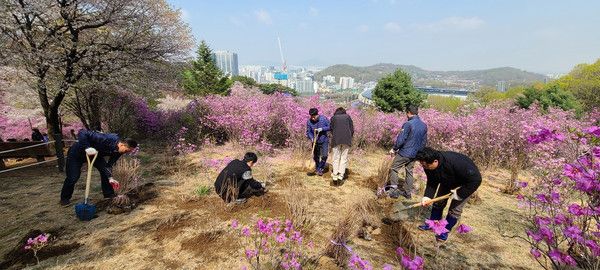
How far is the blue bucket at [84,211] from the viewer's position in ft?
14.1

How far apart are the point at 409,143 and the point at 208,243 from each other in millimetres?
3582

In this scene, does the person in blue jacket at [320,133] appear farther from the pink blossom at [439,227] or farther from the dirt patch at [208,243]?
the pink blossom at [439,227]

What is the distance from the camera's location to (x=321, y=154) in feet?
21.5

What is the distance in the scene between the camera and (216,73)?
39219 mm

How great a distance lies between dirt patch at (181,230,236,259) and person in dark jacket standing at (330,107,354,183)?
2.77 m

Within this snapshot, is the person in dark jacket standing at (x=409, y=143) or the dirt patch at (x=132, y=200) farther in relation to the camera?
the person in dark jacket standing at (x=409, y=143)

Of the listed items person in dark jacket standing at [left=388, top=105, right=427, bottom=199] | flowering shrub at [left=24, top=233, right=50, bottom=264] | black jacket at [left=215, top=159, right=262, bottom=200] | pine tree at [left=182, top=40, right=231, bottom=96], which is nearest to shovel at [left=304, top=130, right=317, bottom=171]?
person in dark jacket standing at [left=388, top=105, right=427, bottom=199]

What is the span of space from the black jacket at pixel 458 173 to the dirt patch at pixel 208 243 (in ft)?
8.88

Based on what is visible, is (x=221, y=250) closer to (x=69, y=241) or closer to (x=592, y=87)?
(x=69, y=241)

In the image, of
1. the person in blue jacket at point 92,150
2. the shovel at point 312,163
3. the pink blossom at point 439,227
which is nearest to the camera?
the pink blossom at point 439,227

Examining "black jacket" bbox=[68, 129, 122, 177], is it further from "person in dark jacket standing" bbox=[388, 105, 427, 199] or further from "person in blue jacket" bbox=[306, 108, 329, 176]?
"person in dark jacket standing" bbox=[388, 105, 427, 199]

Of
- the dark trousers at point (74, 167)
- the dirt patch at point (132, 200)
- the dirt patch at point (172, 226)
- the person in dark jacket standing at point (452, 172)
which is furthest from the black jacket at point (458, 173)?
the dark trousers at point (74, 167)

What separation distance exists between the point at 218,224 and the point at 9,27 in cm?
683

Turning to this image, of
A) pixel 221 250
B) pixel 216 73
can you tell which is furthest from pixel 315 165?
pixel 216 73
